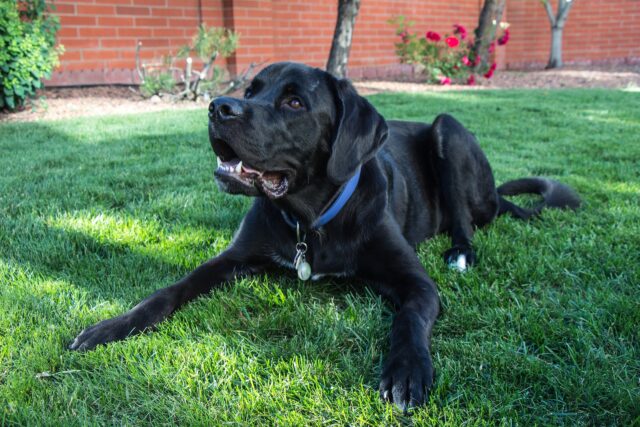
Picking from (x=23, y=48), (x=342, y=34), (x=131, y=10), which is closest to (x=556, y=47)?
(x=342, y=34)

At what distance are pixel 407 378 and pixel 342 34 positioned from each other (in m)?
8.98

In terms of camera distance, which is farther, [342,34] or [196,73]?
[342,34]

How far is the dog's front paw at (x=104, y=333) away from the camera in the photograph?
199 centimetres

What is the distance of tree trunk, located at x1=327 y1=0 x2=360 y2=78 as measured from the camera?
982cm

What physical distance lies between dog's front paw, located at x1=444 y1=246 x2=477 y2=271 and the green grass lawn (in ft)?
0.19

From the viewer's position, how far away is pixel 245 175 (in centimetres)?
239

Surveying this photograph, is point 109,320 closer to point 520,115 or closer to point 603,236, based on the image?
point 603,236

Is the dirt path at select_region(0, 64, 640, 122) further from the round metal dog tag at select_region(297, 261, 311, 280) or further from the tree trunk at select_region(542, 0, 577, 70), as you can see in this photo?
the round metal dog tag at select_region(297, 261, 311, 280)

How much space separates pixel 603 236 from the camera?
3150mm

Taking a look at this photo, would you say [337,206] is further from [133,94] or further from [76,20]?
[76,20]

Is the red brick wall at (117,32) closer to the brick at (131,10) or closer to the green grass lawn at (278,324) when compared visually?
the brick at (131,10)

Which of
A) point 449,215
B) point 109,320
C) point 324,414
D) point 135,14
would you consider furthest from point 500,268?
point 135,14

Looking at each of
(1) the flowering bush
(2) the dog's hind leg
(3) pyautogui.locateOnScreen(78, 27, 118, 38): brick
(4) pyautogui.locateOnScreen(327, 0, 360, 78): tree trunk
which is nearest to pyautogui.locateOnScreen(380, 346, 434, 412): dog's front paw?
(2) the dog's hind leg

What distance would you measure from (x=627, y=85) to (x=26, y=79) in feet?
40.2
